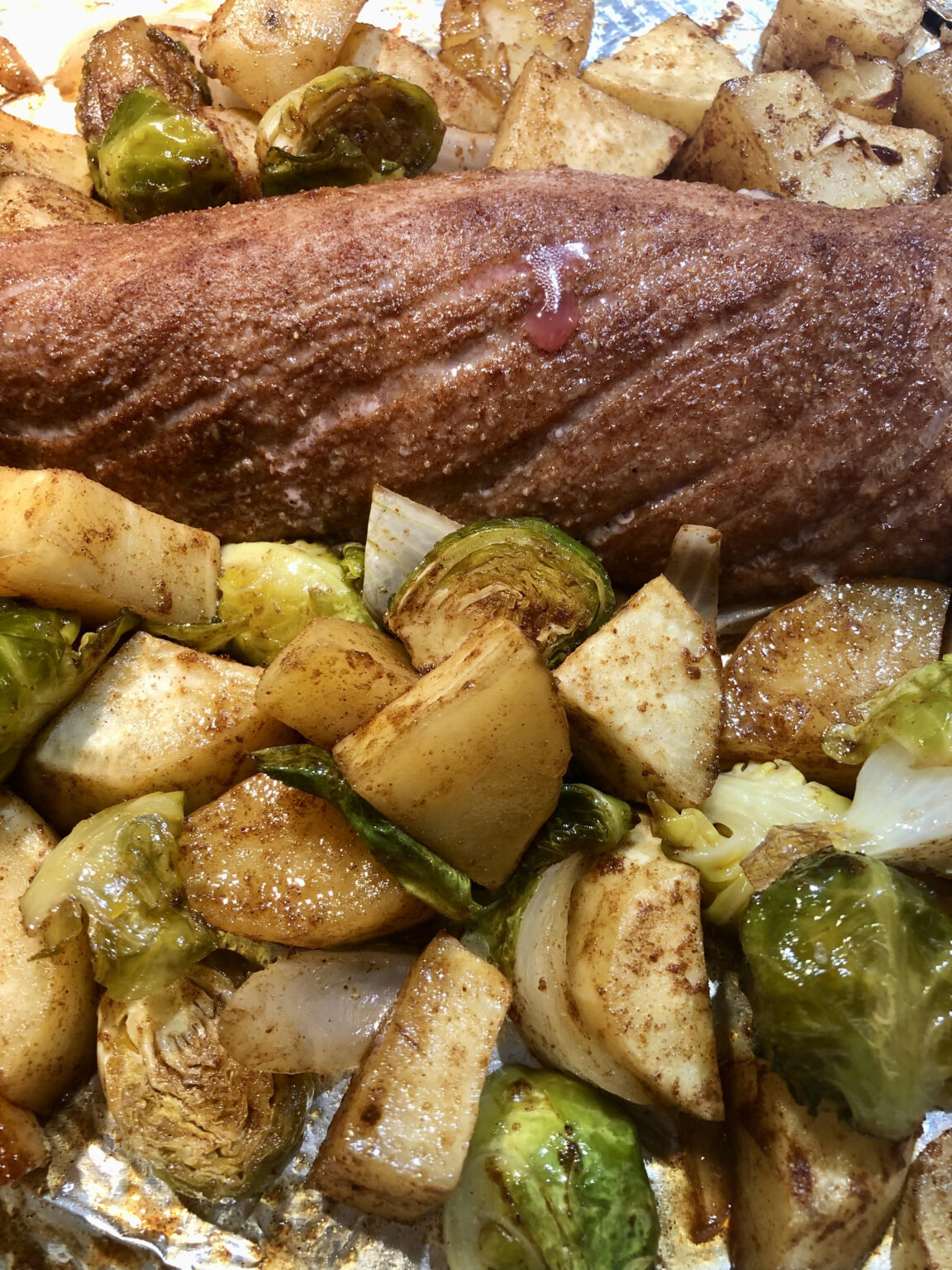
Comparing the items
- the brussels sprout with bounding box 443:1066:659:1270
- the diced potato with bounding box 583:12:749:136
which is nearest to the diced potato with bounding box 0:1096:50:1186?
the brussels sprout with bounding box 443:1066:659:1270

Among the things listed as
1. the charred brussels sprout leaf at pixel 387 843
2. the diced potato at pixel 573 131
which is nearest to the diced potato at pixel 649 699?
the charred brussels sprout leaf at pixel 387 843

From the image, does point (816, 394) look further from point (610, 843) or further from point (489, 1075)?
point (489, 1075)

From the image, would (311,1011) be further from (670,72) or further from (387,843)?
(670,72)

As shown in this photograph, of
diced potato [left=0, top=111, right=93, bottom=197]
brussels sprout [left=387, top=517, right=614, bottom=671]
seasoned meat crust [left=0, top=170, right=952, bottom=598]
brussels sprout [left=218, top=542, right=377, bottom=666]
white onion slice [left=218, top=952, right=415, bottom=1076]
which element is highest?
diced potato [left=0, top=111, right=93, bottom=197]

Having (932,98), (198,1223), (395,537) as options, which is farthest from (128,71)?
(198,1223)

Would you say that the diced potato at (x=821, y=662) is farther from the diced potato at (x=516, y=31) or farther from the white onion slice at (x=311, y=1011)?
the diced potato at (x=516, y=31)

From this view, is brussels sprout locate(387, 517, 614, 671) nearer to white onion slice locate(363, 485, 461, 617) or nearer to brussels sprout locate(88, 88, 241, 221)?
white onion slice locate(363, 485, 461, 617)
